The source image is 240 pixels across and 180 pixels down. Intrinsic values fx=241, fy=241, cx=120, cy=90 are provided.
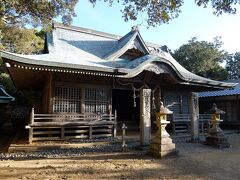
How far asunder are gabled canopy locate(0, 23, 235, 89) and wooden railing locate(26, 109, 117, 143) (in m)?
2.32

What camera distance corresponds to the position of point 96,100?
44.3 ft

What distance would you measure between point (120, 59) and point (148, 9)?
25.2ft

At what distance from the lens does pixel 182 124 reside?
53.2 feet

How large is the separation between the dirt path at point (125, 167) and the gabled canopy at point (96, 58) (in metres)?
4.22

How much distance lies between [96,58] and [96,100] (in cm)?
306

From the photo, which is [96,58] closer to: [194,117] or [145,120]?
[145,120]

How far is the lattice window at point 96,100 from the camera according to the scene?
43.6ft

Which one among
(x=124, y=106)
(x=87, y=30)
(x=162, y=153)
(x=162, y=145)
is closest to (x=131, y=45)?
(x=87, y=30)

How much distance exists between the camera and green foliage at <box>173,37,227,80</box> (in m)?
35.9

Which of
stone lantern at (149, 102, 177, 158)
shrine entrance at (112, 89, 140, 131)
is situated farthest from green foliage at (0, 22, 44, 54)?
stone lantern at (149, 102, 177, 158)

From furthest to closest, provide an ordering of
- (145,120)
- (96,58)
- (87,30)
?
1. (87,30)
2. (96,58)
3. (145,120)

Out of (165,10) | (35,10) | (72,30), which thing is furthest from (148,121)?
(72,30)

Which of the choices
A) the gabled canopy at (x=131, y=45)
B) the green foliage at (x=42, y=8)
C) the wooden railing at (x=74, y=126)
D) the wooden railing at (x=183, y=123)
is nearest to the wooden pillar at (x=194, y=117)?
the wooden railing at (x=183, y=123)

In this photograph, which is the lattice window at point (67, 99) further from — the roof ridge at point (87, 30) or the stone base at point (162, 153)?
the roof ridge at point (87, 30)
